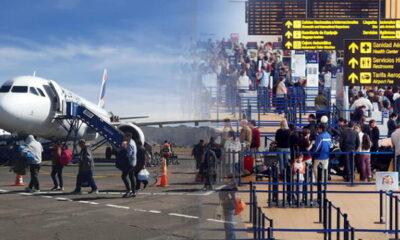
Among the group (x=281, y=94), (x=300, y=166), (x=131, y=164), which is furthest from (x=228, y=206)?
(x=281, y=94)

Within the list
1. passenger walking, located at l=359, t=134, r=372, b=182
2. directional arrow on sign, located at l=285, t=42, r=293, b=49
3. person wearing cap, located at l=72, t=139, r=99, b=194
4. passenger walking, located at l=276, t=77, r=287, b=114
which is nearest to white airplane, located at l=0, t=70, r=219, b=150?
passenger walking, located at l=276, t=77, r=287, b=114

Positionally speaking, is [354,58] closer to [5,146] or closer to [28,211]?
[28,211]

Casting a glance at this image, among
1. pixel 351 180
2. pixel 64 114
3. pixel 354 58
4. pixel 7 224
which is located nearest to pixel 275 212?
pixel 351 180

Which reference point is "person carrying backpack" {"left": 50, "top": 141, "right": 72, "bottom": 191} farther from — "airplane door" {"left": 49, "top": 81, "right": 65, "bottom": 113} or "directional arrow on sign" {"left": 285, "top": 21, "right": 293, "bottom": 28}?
"airplane door" {"left": 49, "top": 81, "right": 65, "bottom": 113}

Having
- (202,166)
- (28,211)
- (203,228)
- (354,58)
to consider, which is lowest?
(28,211)

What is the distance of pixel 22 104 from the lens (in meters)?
28.0

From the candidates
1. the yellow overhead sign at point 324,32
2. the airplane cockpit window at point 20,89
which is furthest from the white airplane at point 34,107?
the yellow overhead sign at point 324,32

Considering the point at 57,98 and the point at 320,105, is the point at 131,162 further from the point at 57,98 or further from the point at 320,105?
the point at 57,98

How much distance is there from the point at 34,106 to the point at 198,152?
25.5 m

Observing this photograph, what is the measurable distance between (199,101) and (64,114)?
91.0ft

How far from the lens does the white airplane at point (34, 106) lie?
27.7 m

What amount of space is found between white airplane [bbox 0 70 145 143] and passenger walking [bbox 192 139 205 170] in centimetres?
2438

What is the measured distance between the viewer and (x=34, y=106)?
2853cm

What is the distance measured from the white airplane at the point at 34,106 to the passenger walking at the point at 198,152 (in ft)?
80.0
